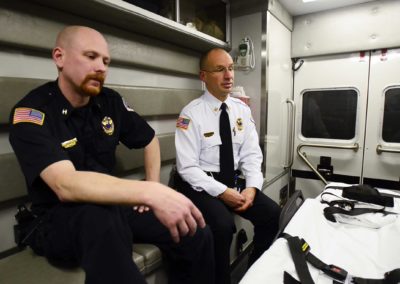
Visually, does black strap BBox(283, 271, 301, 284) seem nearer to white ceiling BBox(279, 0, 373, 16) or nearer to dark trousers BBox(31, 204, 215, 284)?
dark trousers BBox(31, 204, 215, 284)

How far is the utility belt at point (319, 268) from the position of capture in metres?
0.97

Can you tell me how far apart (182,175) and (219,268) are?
77 cm

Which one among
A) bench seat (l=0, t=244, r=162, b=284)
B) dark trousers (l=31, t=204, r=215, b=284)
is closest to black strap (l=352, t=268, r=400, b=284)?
dark trousers (l=31, t=204, r=215, b=284)

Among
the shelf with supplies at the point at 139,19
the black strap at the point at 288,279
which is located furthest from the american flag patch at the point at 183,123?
the black strap at the point at 288,279

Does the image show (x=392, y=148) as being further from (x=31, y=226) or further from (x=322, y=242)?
(x=31, y=226)

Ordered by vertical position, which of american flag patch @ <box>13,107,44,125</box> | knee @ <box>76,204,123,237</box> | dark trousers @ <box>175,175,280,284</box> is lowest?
dark trousers @ <box>175,175,280,284</box>

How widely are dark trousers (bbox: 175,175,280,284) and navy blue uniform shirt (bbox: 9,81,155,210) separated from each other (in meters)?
0.65

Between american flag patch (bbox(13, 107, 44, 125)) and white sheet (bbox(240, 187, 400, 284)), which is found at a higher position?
american flag patch (bbox(13, 107, 44, 125))

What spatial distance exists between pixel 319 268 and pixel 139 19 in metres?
1.94

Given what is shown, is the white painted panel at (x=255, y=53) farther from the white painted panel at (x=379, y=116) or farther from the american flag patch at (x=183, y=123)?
the white painted panel at (x=379, y=116)

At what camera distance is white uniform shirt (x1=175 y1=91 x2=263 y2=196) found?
7.39ft

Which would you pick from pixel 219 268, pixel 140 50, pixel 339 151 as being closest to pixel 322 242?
pixel 219 268

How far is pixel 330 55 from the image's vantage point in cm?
349

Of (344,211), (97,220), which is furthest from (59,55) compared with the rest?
(344,211)
